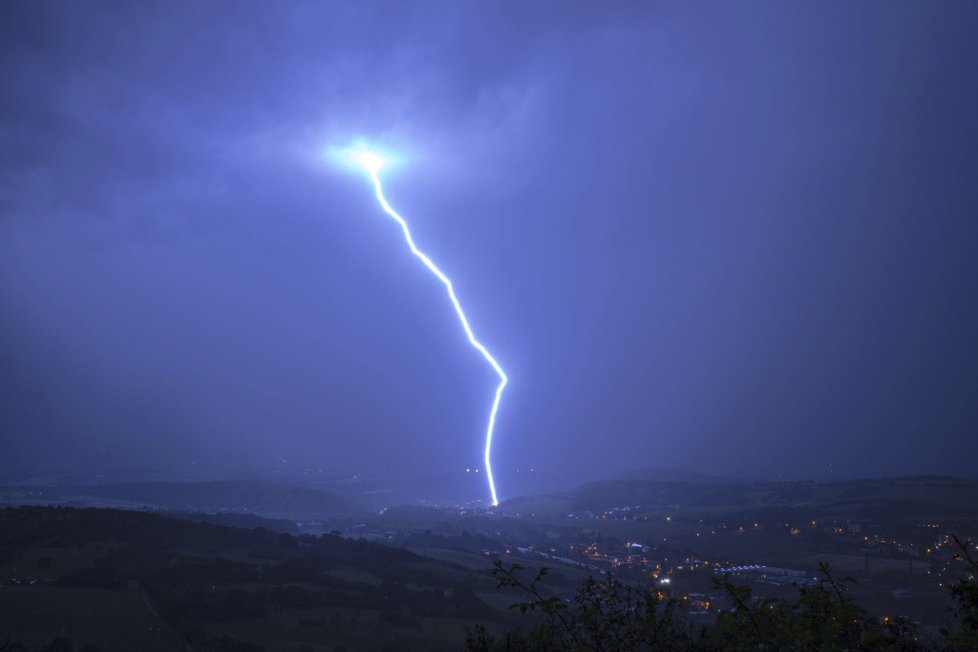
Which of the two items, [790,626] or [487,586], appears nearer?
[790,626]

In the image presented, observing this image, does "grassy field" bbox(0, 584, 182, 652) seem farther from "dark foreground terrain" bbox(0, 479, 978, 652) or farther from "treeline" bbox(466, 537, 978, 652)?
"treeline" bbox(466, 537, 978, 652)

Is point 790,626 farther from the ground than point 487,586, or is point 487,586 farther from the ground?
point 790,626

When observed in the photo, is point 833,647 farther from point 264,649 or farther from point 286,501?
point 286,501

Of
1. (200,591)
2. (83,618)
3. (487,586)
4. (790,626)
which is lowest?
(487,586)

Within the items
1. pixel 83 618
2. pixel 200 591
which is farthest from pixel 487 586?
pixel 83 618

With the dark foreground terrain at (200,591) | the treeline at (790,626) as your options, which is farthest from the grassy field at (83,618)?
the treeline at (790,626)

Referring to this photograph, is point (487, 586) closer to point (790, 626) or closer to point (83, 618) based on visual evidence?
point (83, 618)

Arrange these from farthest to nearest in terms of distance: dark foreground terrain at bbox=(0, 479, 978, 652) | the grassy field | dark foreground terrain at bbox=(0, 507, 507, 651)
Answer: dark foreground terrain at bbox=(0, 507, 507, 651) → the grassy field → dark foreground terrain at bbox=(0, 479, 978, 652)

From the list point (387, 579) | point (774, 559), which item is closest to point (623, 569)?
point (774, 559)

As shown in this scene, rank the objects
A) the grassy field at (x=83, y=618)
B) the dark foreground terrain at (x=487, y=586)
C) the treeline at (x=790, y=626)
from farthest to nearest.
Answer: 1. the grassy field at (x=83, y=618)
2. the dark foreground terrain at (x=487, y=586)
3. the treeline at (x=790, y=626)

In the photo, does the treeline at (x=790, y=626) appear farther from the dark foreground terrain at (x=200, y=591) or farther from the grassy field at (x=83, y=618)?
the grassy field at (x=83, y=618)

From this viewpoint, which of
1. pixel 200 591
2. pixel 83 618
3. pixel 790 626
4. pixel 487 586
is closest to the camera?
pixel 790 626

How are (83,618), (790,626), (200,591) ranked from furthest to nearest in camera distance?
(200,591), (83,618), (790,626)

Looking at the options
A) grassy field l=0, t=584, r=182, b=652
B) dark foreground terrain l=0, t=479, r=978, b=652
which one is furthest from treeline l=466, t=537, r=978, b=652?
grassy field l=0, t=584, r=182, b=652
